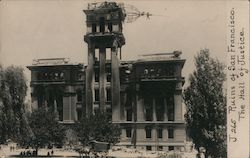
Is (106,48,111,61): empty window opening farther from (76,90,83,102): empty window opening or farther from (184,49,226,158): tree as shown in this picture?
(184,49,226,158): tree

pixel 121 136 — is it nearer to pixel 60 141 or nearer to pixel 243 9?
pixel 60 141

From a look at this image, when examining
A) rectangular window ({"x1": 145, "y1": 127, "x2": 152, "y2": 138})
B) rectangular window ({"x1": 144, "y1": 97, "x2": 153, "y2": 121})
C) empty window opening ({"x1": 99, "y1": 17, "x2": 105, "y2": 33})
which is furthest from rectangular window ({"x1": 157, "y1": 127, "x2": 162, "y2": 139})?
empty window opening ({"x1": 99, "y1": 17, "x2": 105, "y2": 33})

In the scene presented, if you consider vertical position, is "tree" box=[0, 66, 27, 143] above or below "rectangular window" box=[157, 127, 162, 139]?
above

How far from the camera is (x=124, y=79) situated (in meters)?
10.1

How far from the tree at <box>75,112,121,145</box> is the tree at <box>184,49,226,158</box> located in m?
1.52

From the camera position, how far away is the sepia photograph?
681 cm

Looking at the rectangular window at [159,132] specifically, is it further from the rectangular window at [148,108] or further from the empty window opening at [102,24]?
the empty window opening at [102,24]

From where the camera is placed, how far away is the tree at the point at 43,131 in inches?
Result: 354

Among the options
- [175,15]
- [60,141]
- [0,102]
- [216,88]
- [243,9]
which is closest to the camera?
[243,9]

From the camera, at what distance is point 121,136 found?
970 cm

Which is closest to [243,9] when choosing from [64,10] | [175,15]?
[175,15]

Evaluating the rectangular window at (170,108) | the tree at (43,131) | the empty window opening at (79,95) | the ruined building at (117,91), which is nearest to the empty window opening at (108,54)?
the ruined building at (117,91)

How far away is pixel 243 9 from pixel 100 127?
391cm

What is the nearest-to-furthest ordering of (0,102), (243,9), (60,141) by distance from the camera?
(243,9)
(0,102)
(60,141)
